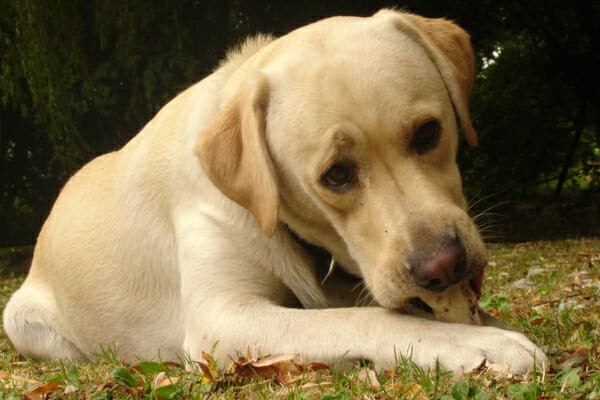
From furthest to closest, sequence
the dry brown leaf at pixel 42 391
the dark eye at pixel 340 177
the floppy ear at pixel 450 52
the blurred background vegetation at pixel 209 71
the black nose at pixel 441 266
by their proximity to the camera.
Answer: the blurred background vegetation at pixel 209 71, the floppy ear at pixel 450 52, the dark eye at pixel 340 177, the dry brown leaf at pixel 42 391, the black nose at pixel 441 266

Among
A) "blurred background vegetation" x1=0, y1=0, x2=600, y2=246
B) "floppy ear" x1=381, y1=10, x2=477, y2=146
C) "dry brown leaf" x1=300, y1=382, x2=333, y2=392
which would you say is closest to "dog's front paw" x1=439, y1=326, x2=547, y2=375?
"dry brown leaf" x1=300, y1=382, x2=333, y2=392

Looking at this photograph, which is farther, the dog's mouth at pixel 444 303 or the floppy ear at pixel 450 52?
the floppy ear at pixel 450 52

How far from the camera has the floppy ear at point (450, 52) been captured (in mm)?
3455

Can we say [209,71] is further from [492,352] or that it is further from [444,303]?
[492,352]

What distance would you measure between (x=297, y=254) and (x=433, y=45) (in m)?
1.10

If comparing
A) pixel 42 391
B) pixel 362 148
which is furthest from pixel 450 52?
pixel 42 391

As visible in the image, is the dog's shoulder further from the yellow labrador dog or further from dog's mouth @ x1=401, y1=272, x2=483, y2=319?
dog's mouth @ x1=401, y1=272, x2=483, y2=319

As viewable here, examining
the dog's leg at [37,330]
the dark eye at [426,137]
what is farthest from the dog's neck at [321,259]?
the dog's leg at [37,330]

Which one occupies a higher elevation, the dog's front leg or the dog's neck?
the dog's neck

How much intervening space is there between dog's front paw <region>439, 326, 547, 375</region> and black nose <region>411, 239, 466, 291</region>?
20cm

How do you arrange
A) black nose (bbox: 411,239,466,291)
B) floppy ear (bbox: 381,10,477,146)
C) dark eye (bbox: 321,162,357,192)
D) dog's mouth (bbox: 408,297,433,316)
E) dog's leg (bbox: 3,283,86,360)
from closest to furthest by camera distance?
black nose (bbox: 411,239,466,291) < dog's mouth (bbox: 408,297,433,316) < dark eye (bbox: 321,162,357,192) < floppy ear (bbox: 381,10,477,146) < dog's leg (bbox: 3,283,86,360)

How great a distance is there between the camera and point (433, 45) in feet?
11.5

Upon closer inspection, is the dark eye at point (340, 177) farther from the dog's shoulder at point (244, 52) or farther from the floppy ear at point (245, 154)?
the dog's shoulder at point (244, 52)

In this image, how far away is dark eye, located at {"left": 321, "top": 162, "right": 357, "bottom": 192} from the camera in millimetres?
3078
